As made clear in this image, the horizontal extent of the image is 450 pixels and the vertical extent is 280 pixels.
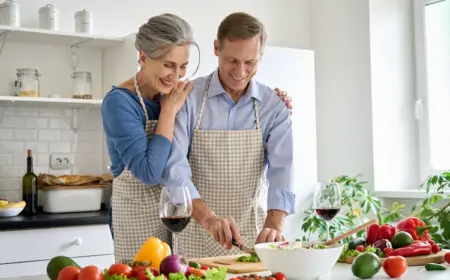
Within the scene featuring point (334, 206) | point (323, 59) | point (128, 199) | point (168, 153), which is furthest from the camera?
point (323, 59)

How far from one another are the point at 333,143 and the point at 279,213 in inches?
103

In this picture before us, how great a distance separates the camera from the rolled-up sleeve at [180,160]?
2354 mm

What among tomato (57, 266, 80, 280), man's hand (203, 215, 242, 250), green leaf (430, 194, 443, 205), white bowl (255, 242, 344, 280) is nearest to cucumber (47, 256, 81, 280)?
tomato (57, 266, 80, 280)

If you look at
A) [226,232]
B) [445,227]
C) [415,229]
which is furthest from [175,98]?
[445,227]

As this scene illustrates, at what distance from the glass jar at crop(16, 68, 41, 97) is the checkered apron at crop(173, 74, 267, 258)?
1.66 metres

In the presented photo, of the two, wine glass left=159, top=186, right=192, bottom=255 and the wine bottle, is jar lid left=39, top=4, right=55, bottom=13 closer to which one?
the wine bottle

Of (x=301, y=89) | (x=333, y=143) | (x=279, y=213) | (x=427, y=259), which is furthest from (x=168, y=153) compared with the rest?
(x=333, y=143)

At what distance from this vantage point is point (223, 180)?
257cm

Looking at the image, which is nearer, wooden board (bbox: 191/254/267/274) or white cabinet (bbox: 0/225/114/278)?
wooden board (bbox: 191/254/267/274)

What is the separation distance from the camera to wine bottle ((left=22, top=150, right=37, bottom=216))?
384 cm

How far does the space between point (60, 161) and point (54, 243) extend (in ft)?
2.66

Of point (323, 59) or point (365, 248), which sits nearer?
point (365, 248)

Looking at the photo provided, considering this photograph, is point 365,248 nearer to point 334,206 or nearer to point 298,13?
point 334,206

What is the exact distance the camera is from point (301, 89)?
4.41 metres
